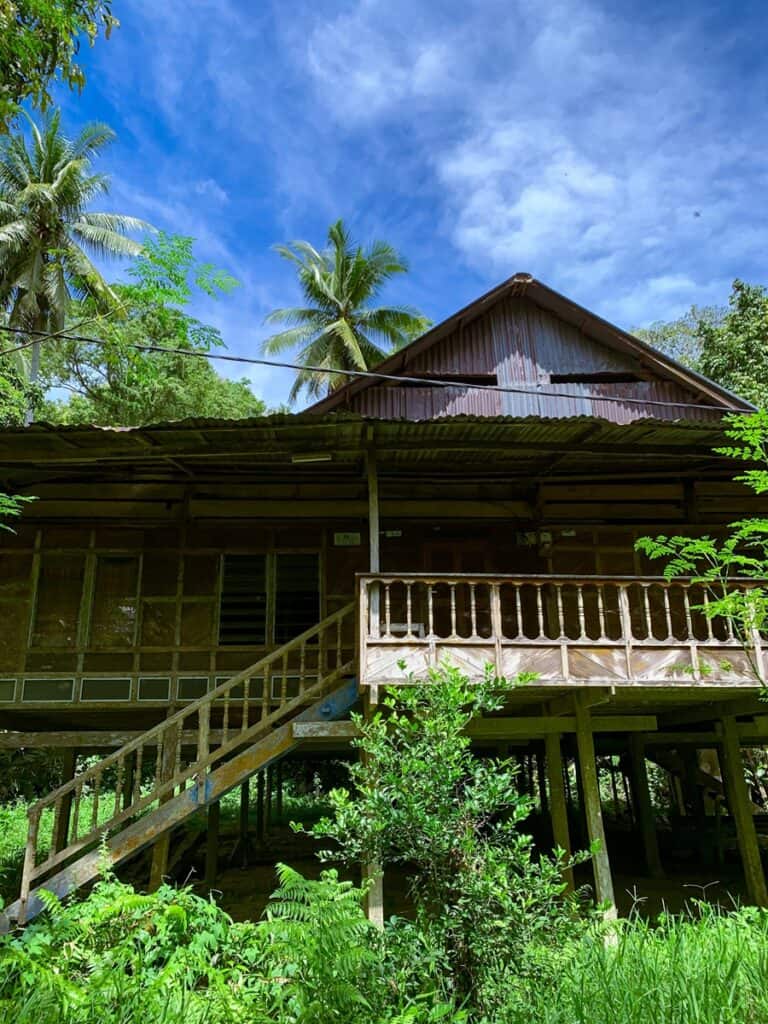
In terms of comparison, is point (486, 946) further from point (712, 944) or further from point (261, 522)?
point (261, 522)

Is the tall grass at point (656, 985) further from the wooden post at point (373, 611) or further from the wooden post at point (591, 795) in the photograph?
the wooden post at point (591, 795)

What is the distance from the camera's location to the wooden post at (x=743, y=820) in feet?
26.6

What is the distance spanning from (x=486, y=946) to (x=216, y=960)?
2.05 m

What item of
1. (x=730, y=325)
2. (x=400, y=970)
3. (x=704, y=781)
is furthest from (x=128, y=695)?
(x=730, y=325)

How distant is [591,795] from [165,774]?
444 centimetres

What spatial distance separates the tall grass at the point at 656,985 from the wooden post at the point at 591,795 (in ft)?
7.92

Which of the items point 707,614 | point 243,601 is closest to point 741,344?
point 243,601

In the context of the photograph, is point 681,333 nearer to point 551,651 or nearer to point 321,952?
point 551,651

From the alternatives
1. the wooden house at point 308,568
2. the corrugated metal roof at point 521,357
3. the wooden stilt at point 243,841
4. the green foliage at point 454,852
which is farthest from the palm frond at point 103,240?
the green foliage at point 454,852

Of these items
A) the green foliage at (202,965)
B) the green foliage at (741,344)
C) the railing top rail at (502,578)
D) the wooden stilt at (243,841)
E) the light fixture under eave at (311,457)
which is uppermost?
the green foliage at (741,344)

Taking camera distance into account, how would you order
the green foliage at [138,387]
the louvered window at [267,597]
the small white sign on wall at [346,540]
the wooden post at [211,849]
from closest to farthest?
the louvered window at [267,597]
the small white sign on wall at [346,540]
the wooden post at [211,849]
the green foliage at [138,387]

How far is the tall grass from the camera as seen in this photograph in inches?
145

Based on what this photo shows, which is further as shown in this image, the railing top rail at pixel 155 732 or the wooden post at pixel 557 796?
the wooden post at pixel 557 796

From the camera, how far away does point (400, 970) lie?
3.78m
